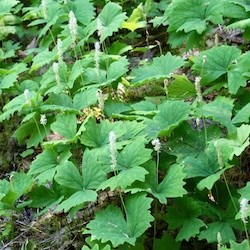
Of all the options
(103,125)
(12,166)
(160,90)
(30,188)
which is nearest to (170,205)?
(103,125)

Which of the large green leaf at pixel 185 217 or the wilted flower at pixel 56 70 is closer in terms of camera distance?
the large green leaf at pixel 185 217

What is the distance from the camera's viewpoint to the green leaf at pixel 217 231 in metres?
2.39

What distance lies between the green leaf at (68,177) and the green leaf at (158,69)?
987 mm

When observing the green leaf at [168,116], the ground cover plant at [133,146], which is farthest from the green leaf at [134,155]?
the green leaf at [168,116]

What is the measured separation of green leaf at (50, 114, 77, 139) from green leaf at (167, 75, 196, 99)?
0.73 m

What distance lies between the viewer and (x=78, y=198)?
8.38ft

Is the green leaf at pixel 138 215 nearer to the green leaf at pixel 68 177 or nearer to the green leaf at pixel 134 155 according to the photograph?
the green leaf at pixel 134 155

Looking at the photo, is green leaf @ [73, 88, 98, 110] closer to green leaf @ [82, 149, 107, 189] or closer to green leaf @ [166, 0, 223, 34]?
green leaf @ [82, 149, 107, 189]

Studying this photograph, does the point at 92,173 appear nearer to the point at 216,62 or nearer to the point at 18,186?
the point at 18,186

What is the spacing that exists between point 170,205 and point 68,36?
1.84 m

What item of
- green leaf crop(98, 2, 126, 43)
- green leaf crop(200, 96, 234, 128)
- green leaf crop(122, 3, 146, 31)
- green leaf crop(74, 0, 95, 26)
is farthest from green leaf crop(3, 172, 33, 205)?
green leaf crop(122, 3, 146, 31)

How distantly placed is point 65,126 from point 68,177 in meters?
0.54

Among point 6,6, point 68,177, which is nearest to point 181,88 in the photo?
point 68,177

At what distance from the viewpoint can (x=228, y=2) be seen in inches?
137
